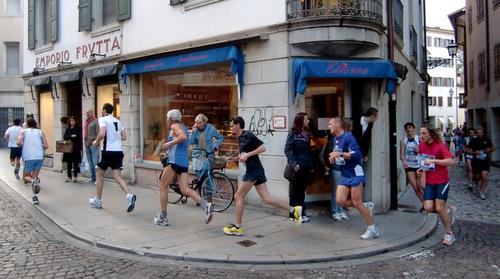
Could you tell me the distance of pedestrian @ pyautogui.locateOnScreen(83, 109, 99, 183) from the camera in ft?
38.4

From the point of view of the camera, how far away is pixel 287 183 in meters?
8.27

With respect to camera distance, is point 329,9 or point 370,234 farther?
point 329,9

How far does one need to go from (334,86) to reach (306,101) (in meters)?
0.65

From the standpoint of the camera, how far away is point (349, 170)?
6.66m

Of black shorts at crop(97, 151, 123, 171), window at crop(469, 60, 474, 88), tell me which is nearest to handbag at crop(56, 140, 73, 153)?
black shorts at crop(97, 151, 123, 171)

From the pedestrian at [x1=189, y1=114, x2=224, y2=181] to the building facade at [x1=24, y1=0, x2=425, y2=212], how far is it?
0.63 metres

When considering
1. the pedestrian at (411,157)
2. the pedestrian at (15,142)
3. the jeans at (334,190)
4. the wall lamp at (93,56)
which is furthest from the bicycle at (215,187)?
the pedestrian at (15,142)

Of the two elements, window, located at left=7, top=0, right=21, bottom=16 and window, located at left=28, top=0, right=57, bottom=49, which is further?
window, located at left=7, top=0, right=21, bottom=16

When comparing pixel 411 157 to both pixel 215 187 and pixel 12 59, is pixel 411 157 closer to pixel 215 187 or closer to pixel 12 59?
pixel 215 187

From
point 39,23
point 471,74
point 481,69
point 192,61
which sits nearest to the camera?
point 192,61

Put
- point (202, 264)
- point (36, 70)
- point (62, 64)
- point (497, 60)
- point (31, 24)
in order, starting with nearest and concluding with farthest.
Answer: point (202, 264) → point (62, 64) → point (36, 70) → point (31, 24) → point (497, 60)

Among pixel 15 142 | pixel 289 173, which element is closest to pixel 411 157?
pixel 289 173

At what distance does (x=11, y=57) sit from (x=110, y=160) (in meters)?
25.7

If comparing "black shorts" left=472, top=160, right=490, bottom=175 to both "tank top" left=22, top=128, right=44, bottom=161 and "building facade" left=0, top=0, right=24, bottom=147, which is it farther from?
"building facade" left=0, top=0, right=24, bottom=147
